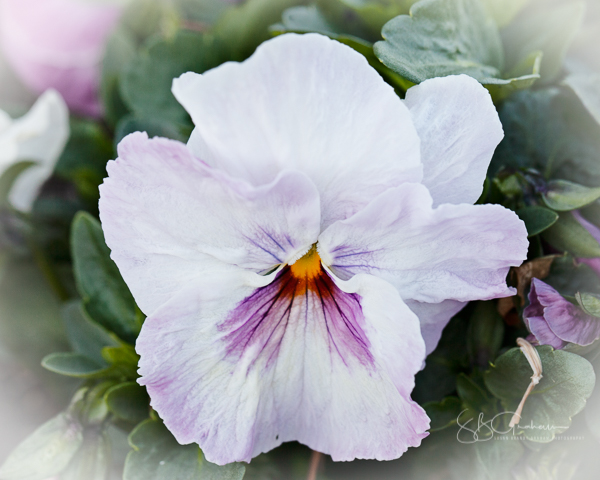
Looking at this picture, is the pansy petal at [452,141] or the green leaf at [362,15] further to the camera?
the green leaf at [362,15]

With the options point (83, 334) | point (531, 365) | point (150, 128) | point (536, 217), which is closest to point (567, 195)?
point (536, 217)

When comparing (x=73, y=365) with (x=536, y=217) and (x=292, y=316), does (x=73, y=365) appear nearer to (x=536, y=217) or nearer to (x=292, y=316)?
(x=292, y=316)

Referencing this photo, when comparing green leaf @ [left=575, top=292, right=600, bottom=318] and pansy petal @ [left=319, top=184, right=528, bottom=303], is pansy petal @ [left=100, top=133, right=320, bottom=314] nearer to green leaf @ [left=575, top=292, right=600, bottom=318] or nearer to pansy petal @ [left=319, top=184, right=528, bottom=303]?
pansy petal @ [left=319, top=184, right=528, bottom=303]

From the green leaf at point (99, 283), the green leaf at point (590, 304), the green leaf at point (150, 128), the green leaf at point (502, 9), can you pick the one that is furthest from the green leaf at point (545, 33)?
the green leaf at point (99, 283)

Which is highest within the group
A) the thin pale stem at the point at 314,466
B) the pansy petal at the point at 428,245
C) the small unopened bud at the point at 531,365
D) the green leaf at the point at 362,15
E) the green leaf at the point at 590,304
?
the green leaf at the point at 362,15

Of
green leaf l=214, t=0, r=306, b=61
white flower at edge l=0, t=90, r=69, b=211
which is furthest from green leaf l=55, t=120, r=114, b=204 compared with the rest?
green leaf l=214, t=0, r=306, b=61

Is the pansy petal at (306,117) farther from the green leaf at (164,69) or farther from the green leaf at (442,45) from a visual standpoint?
the green leaf at (164,69)
